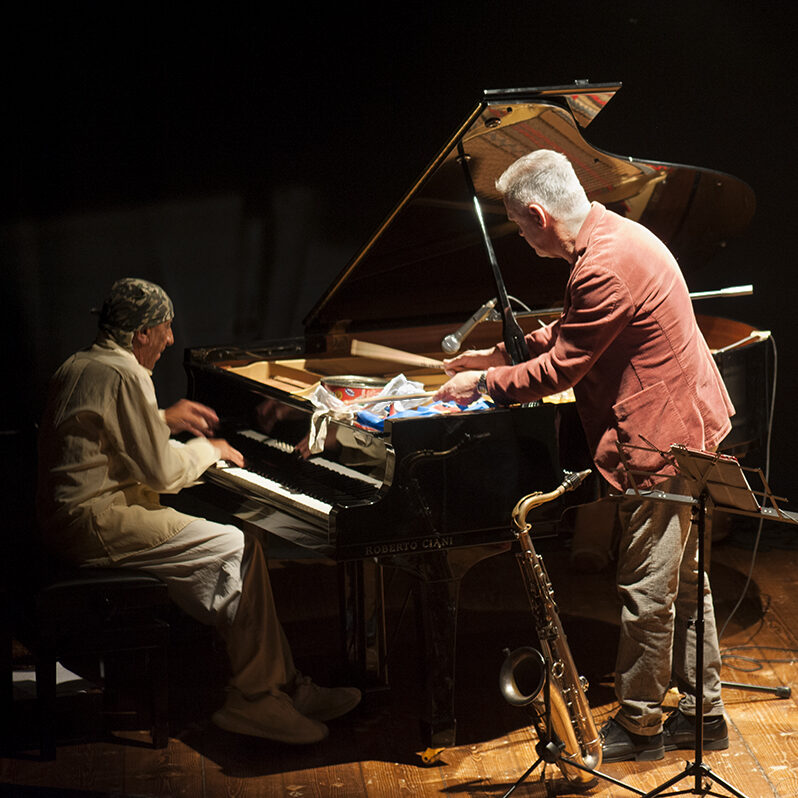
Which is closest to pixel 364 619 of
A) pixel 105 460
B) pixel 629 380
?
pixel 105 460

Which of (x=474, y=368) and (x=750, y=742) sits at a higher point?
(x=474, y=368)

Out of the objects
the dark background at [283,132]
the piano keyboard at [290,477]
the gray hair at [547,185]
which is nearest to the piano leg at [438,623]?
the piano keyboard at [290,477]

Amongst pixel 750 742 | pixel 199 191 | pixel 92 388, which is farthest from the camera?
pixel 199 191

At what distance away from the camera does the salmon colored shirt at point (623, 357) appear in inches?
116

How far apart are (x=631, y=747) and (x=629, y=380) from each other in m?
1.04

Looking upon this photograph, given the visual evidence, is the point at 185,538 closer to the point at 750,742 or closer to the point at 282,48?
the point at 750,742

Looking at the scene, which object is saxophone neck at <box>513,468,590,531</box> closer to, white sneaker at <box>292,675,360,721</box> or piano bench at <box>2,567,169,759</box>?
white sneaker at <box>292,675,360,721</box>

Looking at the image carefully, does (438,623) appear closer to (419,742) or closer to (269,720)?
(419,742)

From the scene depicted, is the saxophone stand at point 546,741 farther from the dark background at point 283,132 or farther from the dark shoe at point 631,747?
the dark background at point 283,132

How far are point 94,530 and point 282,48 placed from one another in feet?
8.30

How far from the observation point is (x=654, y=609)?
122 inches

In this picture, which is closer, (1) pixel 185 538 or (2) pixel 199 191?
(1) pixel 185 538

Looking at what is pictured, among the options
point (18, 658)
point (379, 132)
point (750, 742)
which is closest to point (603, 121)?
point (379, 132)

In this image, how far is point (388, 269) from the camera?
151 inches
